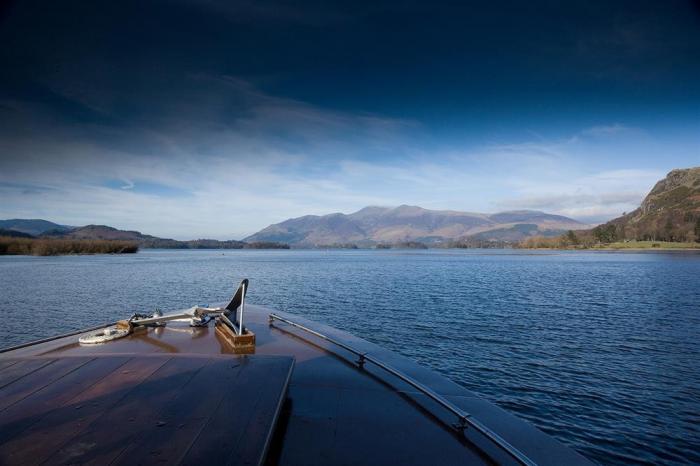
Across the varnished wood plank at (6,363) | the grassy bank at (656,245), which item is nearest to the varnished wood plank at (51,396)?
the varnished wood plank at (6,363)

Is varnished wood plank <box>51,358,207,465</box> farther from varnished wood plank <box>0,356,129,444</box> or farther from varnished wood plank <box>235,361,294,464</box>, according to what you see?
varnished wood plank <box>235,361,294,464</box>

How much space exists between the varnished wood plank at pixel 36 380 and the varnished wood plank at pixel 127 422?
48.0 inches

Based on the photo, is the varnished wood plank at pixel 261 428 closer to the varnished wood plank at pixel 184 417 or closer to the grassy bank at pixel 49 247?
the varnished wood plank at pixel 184 417

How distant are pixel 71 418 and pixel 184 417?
1.19 meters

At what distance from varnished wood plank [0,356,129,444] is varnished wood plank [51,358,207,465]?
663 mm

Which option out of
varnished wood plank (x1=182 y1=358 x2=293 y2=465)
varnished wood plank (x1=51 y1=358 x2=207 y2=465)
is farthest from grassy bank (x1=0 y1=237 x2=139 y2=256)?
varnished wood plank (x1=182 y1=358 x2=293 y2=465)

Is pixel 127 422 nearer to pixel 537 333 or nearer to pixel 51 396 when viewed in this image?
pixel 51 396

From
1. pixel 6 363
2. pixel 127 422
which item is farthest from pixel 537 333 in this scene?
pixel 6 363

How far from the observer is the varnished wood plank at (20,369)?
15.9 ft

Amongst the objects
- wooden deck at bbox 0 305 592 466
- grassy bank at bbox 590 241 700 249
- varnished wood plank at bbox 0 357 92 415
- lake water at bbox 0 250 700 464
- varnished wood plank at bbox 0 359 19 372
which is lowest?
lake water at bbox 0 250 700 464

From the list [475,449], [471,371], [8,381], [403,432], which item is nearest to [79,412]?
[8,381]

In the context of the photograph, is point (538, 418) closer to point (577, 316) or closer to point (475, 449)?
point (475, 449)

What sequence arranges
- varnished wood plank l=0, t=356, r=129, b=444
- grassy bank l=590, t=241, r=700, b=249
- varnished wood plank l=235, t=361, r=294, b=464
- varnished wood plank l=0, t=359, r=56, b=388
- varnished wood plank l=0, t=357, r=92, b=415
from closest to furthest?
varnished wood plank l=235, t=361, r=294, b=464, varnished wood plank l=0, t=356, r=129, b=444, varnished wood plank l=0, t=357, r=92, b=415, varnished wood plank l=0, t=359, r=56, b=388, grassy bank l=590, t=241, r=700, b=249

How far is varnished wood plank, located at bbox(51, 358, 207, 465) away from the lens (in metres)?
3.40
